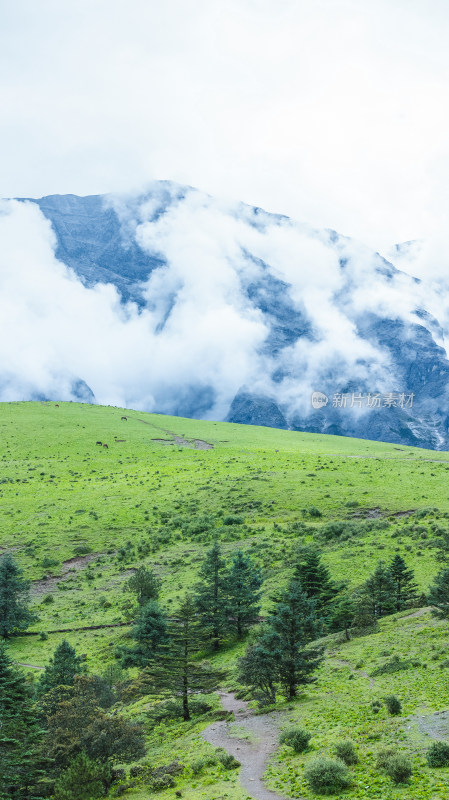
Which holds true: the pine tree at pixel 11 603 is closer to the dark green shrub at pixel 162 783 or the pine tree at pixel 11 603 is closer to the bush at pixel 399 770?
the dark green shrub at pixel 162 783

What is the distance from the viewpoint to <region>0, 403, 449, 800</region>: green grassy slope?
2616 centimetres

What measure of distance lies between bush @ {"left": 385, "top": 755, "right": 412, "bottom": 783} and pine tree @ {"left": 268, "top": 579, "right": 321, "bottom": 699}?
38.9ft

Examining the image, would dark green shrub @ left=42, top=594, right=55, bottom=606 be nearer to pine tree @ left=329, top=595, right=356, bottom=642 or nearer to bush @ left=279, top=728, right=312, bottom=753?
pine tree @ left=329, top=595, right=356, bottom=642

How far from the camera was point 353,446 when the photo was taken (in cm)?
14125

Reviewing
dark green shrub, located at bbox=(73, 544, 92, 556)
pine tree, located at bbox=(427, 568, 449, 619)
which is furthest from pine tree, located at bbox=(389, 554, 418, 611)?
dark green shrub, located at bbox=(73, 544, 92, 556)

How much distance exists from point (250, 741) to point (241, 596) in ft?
64.7

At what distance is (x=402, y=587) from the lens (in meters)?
44.7

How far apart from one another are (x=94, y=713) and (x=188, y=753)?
202 inches

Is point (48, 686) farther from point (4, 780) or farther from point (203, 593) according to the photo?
point (203, 593)

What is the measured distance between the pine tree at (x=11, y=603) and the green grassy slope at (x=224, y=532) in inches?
58.7

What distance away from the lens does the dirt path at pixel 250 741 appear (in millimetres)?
20938

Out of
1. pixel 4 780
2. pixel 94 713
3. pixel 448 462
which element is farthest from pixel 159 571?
pixel 448 462

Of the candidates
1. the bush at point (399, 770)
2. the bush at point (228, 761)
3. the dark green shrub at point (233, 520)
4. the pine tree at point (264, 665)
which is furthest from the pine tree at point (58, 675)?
the dark green shrub at point (233, 520)


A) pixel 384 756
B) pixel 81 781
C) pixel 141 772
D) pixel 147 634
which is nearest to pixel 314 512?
pixel 147 634
